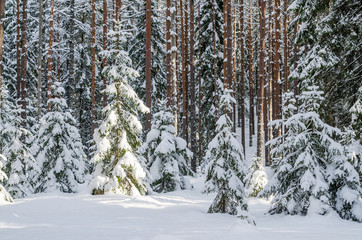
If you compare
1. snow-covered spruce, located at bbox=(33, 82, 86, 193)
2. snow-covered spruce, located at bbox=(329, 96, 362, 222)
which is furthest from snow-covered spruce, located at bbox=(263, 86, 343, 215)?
snow-covered spruce, located at bbox=(33, 82, 86, 193)

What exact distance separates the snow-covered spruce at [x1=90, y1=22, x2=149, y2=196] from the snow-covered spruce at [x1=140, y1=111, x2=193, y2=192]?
2.57 m

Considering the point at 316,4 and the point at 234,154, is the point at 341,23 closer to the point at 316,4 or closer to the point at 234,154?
the point at 316,4

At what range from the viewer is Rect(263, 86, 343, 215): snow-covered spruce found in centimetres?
854

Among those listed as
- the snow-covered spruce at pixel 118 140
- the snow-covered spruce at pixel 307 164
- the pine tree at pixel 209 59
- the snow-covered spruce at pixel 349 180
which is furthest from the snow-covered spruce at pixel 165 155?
the pine tree at pixel 209 59

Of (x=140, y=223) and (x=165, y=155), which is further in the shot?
(x=165, y=155)

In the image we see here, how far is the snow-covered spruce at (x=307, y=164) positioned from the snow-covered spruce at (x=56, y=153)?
911 cm

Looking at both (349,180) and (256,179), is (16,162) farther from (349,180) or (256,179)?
(349,180)

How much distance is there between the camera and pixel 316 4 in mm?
9883

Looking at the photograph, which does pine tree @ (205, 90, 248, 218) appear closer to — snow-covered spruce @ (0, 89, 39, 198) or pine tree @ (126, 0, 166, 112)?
snow-covered spruce @ (0, 89, 39, 198)

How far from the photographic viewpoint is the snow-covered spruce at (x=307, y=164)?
8539 millimetres

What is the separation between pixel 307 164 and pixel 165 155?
7354mm

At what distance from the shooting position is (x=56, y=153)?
47.5 ft

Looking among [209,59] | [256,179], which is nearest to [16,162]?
[256,179]

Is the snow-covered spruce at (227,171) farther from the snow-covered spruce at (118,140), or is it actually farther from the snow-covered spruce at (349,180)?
the snow-covered spruce at (118,140)
